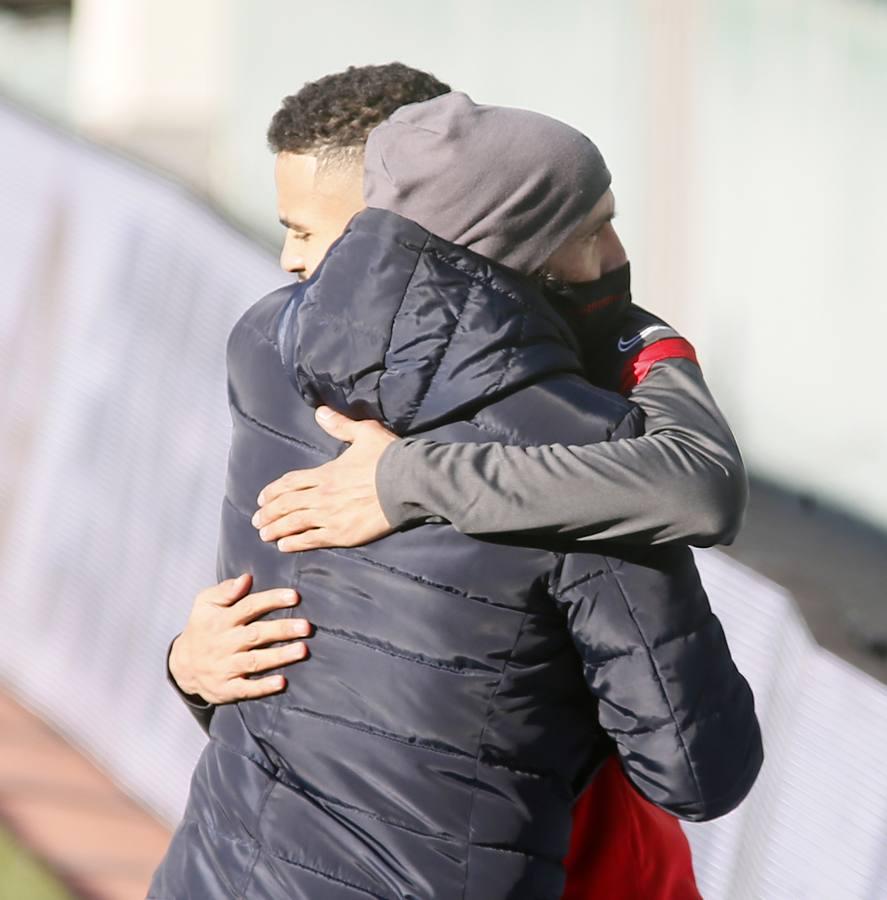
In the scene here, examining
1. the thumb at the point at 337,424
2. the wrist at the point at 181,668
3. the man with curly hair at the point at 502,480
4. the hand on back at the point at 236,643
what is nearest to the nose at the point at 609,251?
the man with curly hair at the point at 502,480

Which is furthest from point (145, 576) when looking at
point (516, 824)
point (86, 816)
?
point (516, 824)

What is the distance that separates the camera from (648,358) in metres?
1.99

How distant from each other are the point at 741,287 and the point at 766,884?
3.10 meters

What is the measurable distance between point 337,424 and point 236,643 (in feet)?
1.01

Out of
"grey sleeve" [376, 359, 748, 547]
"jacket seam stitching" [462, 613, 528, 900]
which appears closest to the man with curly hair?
"grey sleeve" [376, 359, 748, 547]

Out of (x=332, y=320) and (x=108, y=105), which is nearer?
(x=332, y=320)

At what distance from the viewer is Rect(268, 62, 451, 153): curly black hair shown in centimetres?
207

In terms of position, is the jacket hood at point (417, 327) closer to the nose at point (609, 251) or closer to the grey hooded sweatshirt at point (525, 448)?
the grey hooded sweatshirt at point (525, 448)

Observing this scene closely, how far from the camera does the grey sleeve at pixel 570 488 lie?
70.0 inches

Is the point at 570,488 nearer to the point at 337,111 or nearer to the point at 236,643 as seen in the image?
the point at 236,643

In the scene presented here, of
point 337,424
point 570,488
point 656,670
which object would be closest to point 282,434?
point 337,424

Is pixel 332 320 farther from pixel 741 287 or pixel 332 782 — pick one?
pixel 741 287

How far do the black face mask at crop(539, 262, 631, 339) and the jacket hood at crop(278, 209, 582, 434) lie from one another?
105mm

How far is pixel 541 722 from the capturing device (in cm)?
189
